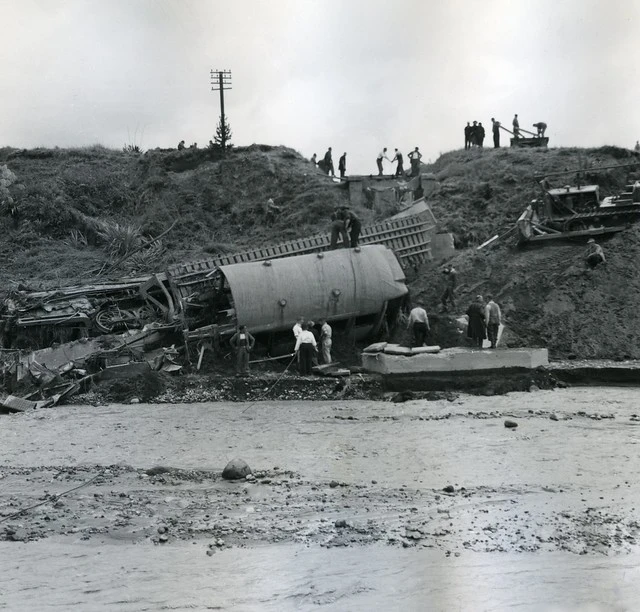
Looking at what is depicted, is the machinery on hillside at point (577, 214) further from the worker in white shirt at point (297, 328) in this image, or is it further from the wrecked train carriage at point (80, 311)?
the wrecked train carriage at point (80, 311)

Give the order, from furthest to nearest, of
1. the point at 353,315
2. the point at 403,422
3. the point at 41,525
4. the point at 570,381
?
the point at 353,315 → the point at 570,381 → the point at 403,422 → the point at 41,525

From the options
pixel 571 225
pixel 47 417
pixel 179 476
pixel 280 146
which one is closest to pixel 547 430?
pixel 179 476

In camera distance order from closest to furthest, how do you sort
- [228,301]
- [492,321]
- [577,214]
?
[492,321], [228,301], [577,214]

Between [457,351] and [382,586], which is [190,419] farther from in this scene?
[382,586]

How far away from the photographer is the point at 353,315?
1936cm

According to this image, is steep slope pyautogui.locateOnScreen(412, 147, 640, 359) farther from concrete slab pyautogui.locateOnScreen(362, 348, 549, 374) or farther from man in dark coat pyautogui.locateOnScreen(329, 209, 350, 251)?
man in dark coat pyautogui.locateOnScreen(329, 209, 350, 251)

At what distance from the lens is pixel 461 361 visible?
667 inches

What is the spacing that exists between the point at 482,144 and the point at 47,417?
1018 inches

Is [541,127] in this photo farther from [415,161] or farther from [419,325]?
[419,325]

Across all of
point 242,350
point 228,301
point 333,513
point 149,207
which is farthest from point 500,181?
point 333,513

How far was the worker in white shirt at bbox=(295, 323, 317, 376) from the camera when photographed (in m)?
17.5

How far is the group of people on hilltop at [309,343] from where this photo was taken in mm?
17562

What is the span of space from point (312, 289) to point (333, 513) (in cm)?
957


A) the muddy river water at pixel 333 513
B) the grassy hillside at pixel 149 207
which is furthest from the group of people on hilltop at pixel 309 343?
the grassy hillside at pixel 149 207
